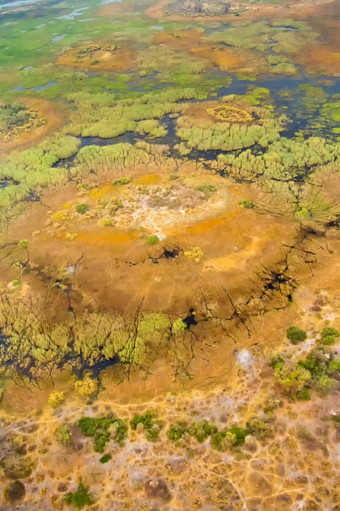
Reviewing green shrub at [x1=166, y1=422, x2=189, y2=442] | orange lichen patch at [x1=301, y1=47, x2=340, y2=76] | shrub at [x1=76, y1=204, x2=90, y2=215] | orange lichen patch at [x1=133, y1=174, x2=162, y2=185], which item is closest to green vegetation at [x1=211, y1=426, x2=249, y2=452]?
green shrub at [x1=166, y1=422, x2=189, y2=442]

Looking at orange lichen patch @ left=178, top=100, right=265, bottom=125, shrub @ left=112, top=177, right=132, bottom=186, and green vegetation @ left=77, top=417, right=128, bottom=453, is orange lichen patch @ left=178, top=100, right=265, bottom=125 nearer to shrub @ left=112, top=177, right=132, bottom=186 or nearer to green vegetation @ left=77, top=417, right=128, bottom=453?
shrub @ left=112, top=177, right=132, bottom=186

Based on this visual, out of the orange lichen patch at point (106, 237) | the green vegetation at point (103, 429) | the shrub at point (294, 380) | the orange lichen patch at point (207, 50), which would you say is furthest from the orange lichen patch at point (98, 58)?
the green vegetation at point (103, 429)

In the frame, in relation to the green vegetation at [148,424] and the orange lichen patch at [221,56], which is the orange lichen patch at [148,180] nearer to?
the green vegetation at [148,424]

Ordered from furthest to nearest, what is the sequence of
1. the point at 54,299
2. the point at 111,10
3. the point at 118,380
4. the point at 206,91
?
the point at 111,10 → the point at 206,91 → the point at 54,299 → the point at 118,380

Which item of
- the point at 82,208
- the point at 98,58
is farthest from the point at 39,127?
the point at 98,58

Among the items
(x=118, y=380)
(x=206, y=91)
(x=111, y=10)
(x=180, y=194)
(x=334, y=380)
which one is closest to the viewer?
(x=334, y=380)

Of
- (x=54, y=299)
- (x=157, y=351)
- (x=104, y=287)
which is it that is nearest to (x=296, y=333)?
(x=157, y=351)

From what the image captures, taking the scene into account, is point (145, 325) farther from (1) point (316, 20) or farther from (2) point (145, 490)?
(1) point (316, 20)
